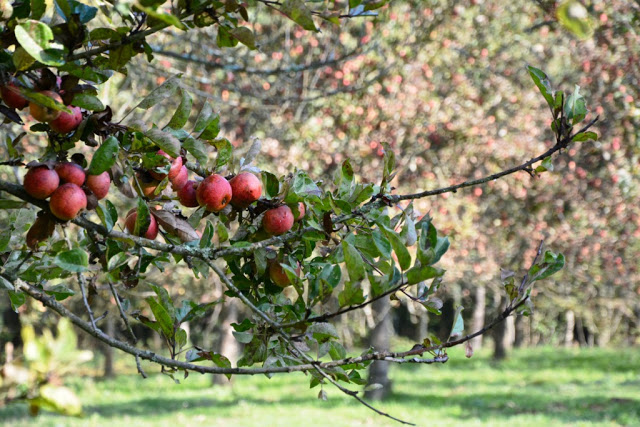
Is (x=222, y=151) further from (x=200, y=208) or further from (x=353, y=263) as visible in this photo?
(x=353, y=263)

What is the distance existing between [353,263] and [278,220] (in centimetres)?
29

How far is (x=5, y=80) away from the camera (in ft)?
3.31

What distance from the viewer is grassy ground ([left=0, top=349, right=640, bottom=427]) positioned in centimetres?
845

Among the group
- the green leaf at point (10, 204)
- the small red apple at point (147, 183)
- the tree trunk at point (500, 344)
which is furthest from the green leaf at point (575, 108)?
the tree trunk at point (500, 344)

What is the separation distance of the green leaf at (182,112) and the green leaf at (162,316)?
326mm

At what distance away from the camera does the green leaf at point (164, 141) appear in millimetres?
1144

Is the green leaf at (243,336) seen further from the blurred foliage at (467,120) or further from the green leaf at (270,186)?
the blurred foliage at (467,120)

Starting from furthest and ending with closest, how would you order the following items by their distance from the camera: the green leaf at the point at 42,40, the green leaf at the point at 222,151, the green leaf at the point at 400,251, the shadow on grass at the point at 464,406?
the shadow on grass at the point at 464,406 → the green leaf at the point at 222,151 → the green leaf at the point at 400,251 → the green leaf at the point at 42,40

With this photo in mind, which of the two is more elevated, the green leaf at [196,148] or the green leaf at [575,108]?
the green leaf at [575,108]

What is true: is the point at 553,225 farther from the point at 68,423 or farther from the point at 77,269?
the point at 77,269

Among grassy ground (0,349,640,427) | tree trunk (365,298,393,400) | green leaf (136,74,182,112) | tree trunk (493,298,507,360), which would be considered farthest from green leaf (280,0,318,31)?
tree trunk (493,298,507,360)

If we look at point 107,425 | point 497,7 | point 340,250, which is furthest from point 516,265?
point 340,250

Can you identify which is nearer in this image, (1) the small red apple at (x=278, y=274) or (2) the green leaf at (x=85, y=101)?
(2) the green leaf at (x=85, y=101)

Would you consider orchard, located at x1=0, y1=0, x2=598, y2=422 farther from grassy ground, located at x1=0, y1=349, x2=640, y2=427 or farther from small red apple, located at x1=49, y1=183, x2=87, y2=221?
grassy ground, located at x1=0, y1=349, x2=640, y2=427
